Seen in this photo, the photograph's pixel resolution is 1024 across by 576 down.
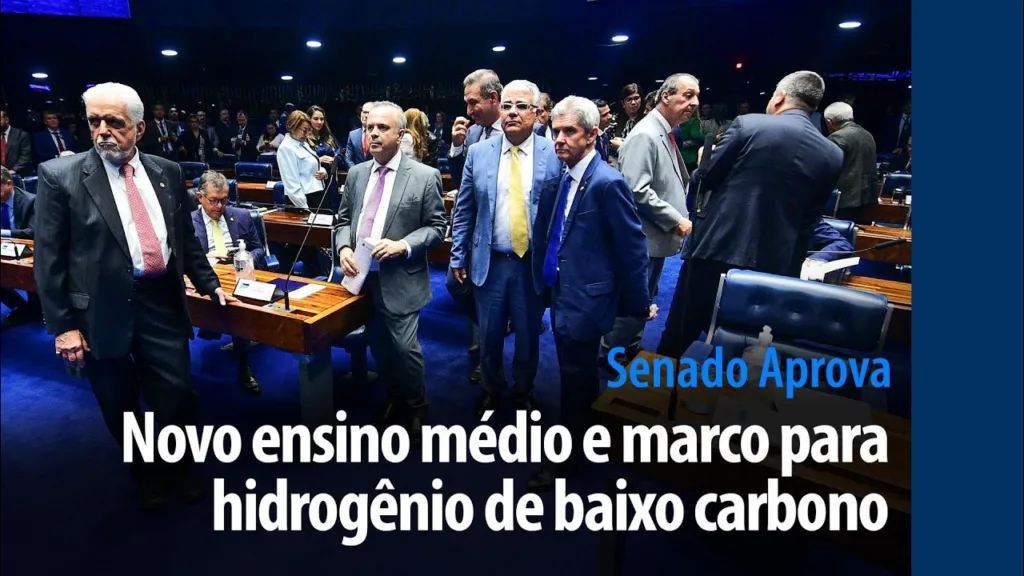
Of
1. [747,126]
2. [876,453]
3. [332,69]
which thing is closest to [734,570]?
[876,453]

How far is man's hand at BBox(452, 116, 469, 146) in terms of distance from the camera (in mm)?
3680

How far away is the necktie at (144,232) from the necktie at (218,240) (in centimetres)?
106

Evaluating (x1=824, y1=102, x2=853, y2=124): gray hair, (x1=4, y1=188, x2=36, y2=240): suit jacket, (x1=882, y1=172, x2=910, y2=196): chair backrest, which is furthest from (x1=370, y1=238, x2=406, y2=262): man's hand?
(x1=882, y1=172, x2=910, y2=196): chair backrest

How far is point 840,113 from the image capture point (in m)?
4.18

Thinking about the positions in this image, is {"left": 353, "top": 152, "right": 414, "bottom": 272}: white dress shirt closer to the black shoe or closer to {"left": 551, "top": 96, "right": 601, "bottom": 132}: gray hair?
{"left": 551, "top": 96, "right": 601, "bottom": 132}: gray hair

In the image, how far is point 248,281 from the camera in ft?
7.45

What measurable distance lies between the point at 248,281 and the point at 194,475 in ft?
2.57

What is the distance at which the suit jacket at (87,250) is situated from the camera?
1.71 m

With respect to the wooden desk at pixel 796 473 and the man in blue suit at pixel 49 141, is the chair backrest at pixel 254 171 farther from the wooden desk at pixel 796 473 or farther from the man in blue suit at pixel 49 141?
the wooden desk at pixel 796 473

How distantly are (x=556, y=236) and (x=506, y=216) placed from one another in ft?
1.02

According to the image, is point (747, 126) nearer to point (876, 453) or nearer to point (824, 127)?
point (876, 453)

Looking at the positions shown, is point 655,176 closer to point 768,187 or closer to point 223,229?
point 768,187

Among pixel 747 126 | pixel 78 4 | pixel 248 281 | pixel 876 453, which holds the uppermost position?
pixel 78 4

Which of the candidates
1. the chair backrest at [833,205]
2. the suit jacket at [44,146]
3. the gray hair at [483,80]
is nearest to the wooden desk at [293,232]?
the gray hair at [483,80]
